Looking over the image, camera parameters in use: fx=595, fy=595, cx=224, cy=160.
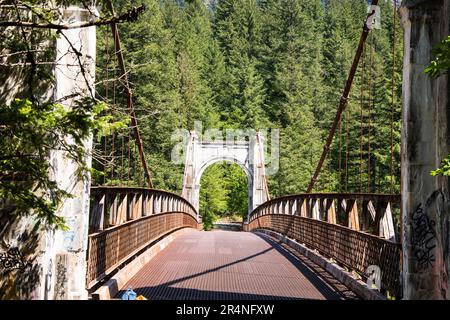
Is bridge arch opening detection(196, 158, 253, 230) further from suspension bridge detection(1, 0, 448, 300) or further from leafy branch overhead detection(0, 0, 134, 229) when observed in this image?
leafy branch overhead detection(0, 0, 134, 229)

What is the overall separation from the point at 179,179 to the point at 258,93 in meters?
21.0

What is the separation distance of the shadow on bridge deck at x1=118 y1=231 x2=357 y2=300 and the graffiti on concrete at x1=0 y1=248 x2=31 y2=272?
1394 mm

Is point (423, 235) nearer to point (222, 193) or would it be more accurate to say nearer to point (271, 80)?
point (222, 193)

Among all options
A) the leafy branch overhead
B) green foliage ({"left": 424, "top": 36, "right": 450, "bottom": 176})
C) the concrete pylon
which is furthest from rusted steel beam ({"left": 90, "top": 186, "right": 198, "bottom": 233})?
green foliage ({"left": 424, "top": 36, "right": 450, "bottom": 176})

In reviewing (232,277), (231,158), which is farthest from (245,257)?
(231,158)

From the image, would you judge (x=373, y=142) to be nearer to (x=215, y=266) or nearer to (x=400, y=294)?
(x=215, y=266)

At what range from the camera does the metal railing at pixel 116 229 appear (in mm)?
5535

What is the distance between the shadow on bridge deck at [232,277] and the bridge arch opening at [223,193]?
27.8m

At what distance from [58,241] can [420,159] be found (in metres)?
3.05

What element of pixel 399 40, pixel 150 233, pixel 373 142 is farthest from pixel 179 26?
pixel 150 233

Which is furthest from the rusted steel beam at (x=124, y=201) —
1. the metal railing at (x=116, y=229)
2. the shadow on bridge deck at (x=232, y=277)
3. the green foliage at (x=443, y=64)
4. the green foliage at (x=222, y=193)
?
the green foliage at (x=222, y=193)

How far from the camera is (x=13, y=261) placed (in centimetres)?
441

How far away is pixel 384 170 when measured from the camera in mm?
31703

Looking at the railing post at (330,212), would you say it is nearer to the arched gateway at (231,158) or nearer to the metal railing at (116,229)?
the metal railing at (116,229)
